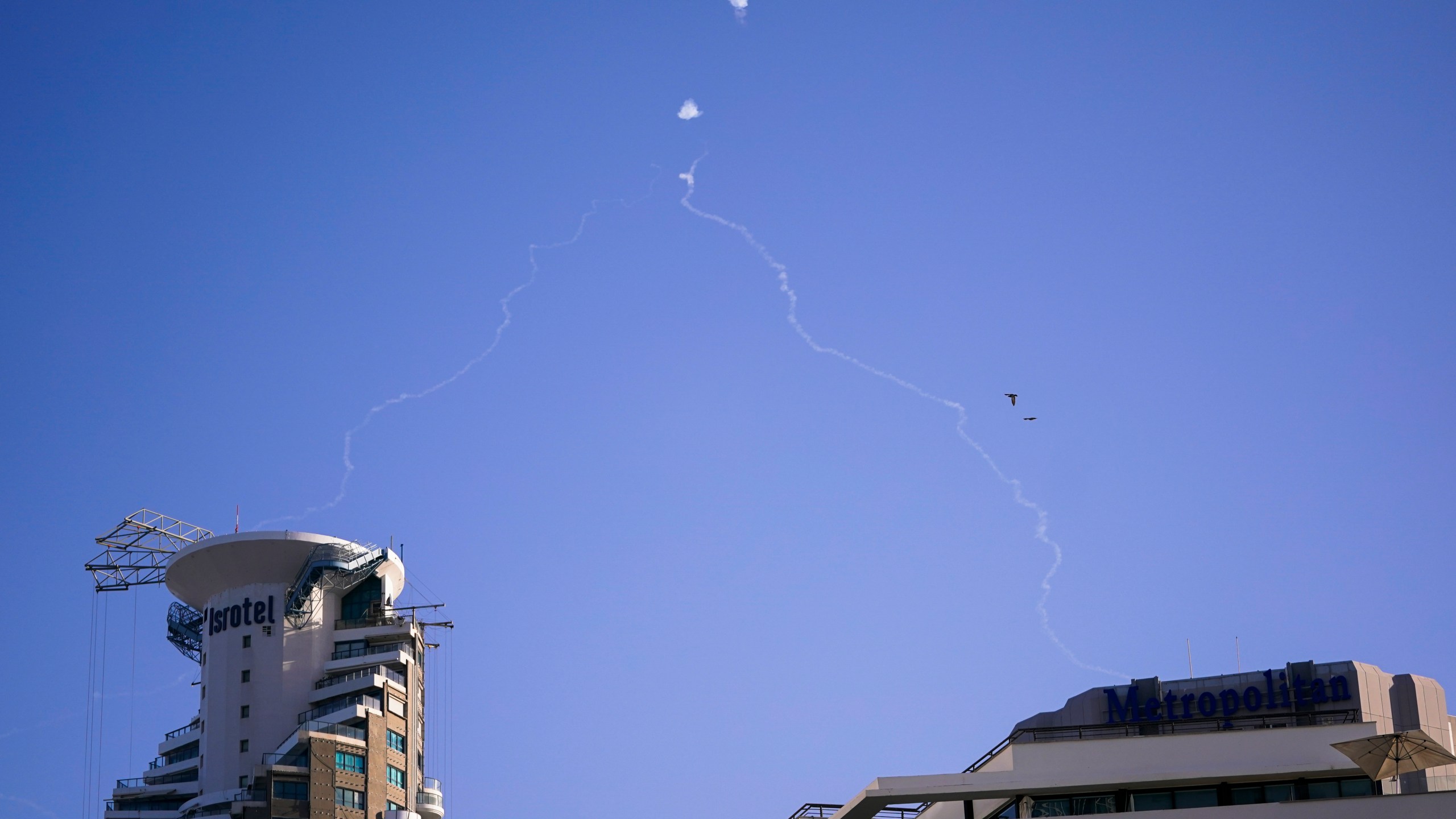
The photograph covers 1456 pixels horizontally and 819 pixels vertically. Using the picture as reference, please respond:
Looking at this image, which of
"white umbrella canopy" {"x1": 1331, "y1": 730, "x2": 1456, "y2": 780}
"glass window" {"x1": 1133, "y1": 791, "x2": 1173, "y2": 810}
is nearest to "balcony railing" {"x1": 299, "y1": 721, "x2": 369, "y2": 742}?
"glass window" {"x1": 1133, "y1": 791, "x2": 1173, "y2": 810}

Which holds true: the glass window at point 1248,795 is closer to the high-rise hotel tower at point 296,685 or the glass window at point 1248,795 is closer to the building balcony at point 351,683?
the high-rise hotel tower at point 296,685

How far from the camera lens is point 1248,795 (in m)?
66.6

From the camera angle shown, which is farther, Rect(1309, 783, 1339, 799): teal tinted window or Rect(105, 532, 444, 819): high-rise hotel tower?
Rect(105, 532, 444, 819): high-rise hotel tower

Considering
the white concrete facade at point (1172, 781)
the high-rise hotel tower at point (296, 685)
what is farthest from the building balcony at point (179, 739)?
the white concrete facade at point (1172, 781)

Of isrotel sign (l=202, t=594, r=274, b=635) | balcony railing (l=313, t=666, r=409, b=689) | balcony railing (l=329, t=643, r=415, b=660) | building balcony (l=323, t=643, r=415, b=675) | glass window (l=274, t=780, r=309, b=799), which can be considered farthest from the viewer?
balcony railing (l=329, t=643, r=415, b=660)

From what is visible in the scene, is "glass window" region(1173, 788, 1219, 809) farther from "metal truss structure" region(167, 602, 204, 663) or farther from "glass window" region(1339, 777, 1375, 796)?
"metal truss structure" region(167, 602, 204, 663)

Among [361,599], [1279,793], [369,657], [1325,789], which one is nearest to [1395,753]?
[1325,789]

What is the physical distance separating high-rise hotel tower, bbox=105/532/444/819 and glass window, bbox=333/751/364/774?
129mm

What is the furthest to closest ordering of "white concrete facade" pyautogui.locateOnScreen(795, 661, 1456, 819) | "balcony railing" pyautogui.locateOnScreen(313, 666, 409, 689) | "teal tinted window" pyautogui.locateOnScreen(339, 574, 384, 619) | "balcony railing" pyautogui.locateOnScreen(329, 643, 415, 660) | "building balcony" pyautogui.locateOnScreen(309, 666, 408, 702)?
"teal tinted window" pyautogui.locateOnScreen(339, 574, 384, 619) < "balcony railing" pyautogui.locateOnScreen(329, 643, 415, 660) < "balcony railing" pyautogui.locateOnScreen(313, 666, 409, 689) < "building balcony" pyautogui.locateOnScreen(309, 666, 408, 702) < "white concrete facade" pyautogui.locateOnScreen(795, 661, 1456, 819)

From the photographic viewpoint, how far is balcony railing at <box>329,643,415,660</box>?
153m

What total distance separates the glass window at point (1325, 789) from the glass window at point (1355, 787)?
0.57 feet

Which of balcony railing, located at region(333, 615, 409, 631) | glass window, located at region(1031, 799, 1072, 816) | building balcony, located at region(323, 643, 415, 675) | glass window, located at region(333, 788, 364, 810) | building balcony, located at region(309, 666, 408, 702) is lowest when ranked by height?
glass window, located at region(1031, 799, 1072, 816)

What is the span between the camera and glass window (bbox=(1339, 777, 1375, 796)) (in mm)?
65188

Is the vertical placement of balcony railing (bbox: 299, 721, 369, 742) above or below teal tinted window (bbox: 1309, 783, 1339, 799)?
above
